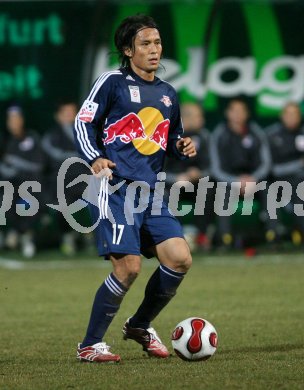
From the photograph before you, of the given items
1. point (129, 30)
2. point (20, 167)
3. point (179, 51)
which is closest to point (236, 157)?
point (179, 51)

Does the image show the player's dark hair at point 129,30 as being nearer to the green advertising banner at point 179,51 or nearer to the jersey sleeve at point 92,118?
the jersey sleeve at point 92,118

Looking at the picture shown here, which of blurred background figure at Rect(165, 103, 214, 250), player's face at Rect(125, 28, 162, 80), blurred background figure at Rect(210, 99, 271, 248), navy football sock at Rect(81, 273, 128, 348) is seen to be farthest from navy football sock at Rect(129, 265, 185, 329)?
blurred background figure at Rect(210, 99, 271, 248)

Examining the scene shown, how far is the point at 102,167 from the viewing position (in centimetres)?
713

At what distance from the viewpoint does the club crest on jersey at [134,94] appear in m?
7.53

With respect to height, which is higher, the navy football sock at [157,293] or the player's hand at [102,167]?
the player's hand at [102,167]

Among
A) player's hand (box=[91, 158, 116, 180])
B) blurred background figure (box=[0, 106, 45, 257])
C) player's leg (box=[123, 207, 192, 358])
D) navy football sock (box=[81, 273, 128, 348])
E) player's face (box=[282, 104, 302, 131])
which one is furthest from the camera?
blurred background figure (box=[0, 106, 45, 257])

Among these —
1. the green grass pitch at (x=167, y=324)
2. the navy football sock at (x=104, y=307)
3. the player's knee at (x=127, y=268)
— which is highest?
the player's knee at (x=127, y=268)

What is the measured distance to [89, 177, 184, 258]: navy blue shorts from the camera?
7.31 metres

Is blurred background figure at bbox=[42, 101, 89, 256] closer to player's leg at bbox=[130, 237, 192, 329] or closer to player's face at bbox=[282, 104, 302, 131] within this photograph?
player's face at bbox=[282, 104, 302, 131]

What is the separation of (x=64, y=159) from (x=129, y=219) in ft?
32.8

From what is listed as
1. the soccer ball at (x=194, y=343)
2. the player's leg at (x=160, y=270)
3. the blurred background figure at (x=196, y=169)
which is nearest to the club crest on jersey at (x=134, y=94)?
the player's leg at (x=160, y=270)

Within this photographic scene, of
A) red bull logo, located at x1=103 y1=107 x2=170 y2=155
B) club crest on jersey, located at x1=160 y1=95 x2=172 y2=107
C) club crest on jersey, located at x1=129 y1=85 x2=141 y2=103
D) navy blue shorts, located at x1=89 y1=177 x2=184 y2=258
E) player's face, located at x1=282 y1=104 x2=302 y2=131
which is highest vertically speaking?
club crest on jersey, located at x1=129 y1=85 x2=141 y2=103

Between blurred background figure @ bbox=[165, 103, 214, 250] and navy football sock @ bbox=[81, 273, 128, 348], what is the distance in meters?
8.92

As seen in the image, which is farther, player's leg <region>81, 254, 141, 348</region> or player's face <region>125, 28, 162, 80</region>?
player's face <region>125, 28, 162, 80</region>
